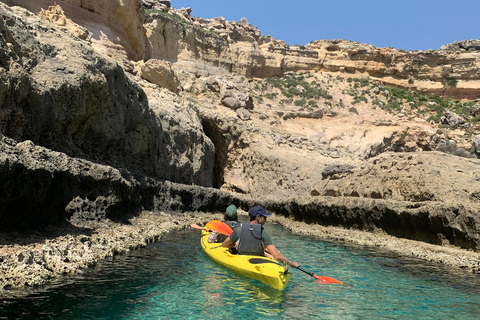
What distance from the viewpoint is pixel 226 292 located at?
268 inches

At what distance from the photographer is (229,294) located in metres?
6.70

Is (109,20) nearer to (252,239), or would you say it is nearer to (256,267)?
(252,239)

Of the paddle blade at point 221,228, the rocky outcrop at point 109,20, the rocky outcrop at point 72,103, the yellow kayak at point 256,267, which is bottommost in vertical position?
the yellow kayak at point 256,267

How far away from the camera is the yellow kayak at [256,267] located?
22.2 feet

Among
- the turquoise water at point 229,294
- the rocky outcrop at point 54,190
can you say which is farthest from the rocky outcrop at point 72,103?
the turquoise water at point 229,294

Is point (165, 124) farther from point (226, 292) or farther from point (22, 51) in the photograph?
point (226, 292)

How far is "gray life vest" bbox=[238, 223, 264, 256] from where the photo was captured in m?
7.79

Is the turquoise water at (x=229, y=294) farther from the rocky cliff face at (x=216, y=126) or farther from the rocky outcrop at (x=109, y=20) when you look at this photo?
the rocky outcrop at (x=109, y=20)

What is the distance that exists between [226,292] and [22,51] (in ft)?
26.2

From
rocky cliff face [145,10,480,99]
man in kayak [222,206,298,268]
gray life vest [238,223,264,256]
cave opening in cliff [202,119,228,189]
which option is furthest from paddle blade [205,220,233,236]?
rocky cliff face [145,10,480,99]

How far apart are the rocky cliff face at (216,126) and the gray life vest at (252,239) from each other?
3.54 metres

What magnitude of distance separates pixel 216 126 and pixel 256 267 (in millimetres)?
22500

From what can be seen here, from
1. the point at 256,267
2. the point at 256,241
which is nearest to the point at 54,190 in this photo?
the point at 256,241

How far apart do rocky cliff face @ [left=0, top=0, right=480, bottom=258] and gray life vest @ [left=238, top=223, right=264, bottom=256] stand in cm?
354
